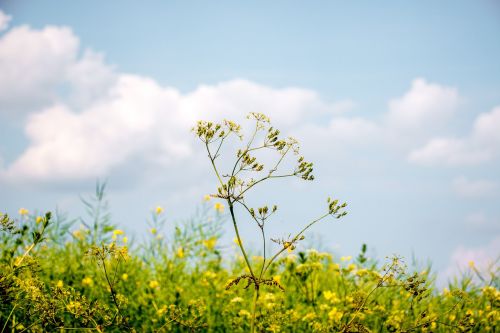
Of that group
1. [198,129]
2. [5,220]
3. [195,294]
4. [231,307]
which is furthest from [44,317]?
[195,294]

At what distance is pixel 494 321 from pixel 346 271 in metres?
1.49

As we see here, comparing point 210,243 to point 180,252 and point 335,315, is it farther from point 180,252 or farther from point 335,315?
point 335,315

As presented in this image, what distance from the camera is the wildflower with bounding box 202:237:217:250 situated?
6.86 m

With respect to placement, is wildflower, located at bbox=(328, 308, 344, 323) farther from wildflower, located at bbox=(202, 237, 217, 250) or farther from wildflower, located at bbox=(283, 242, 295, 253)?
wildflower, located at bbox=(202, 237, 217, 250)

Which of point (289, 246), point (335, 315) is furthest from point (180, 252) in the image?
point (289, 246)

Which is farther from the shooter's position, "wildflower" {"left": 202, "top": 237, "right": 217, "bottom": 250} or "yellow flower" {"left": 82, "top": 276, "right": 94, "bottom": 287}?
"wildflower" {"left": 202, "top": 237, "right": 217, "bottom": 250}

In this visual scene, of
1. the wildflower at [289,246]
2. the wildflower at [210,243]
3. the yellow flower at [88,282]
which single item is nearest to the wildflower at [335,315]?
the wildflower at [289,246]

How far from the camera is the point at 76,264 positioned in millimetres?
6051

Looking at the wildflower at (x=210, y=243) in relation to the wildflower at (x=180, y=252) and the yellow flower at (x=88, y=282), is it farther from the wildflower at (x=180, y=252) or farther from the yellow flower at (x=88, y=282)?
the yellow flower at (x=88, y=282)

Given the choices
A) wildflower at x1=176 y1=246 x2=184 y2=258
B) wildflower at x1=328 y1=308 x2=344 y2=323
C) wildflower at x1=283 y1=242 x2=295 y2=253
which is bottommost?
wildflower at x1=328 y1=308 x2=344 y2=323

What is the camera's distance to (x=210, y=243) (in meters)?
6.88

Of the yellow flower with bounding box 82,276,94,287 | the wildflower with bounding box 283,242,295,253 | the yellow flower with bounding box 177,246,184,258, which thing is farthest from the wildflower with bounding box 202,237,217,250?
the wildflower with bounding box 283,242,295,253

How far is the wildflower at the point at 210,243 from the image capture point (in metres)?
6.86

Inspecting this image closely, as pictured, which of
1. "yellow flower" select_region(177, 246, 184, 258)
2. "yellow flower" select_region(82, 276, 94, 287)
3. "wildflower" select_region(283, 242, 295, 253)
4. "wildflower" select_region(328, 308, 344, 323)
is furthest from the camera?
"yellow flower" select_region(177, 246, 184, 258)
